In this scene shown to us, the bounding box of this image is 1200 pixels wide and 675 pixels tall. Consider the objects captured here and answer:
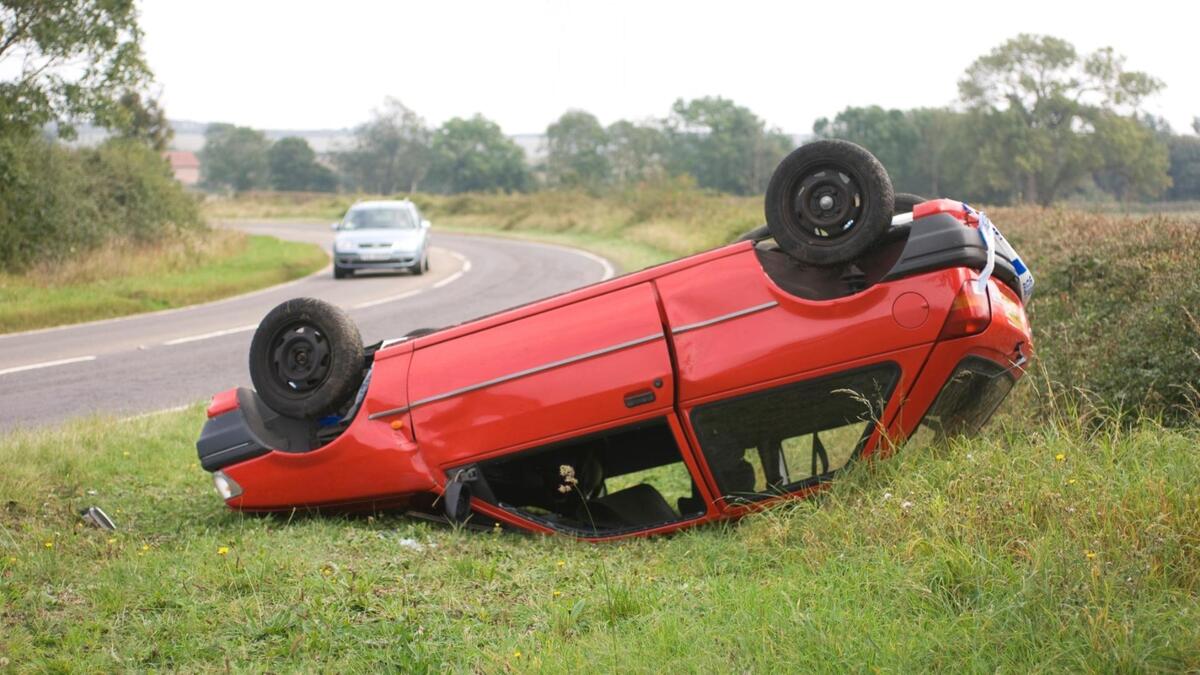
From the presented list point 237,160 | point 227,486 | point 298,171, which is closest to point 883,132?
point 227,486

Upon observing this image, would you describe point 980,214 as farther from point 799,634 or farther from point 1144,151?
point 1144,151

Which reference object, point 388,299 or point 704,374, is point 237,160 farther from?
point 704,374

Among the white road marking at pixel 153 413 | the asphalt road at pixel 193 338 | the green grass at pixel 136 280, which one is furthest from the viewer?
the green grass at pixel 136 280

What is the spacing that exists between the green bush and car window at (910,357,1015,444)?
20137 mm

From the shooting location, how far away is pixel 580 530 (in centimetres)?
624

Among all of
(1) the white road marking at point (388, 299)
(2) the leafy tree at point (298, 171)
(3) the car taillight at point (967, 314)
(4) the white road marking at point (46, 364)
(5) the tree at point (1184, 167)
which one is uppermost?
(2) the leafy tree at point (298, 171)

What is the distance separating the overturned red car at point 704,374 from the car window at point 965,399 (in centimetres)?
1

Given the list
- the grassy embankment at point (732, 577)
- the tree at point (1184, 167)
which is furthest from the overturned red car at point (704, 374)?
the tree at point (1184, 167)

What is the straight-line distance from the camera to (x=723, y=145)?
2621 inches

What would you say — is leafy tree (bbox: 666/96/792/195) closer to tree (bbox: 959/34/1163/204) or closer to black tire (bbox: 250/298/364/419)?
tree (bbox: 959/34/1163/204)

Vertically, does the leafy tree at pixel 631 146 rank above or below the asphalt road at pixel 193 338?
above

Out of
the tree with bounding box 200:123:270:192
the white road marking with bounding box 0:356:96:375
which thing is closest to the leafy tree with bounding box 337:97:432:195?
the tree with bounding box 200:123:270:192

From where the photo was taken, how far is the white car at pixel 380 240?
25453mm

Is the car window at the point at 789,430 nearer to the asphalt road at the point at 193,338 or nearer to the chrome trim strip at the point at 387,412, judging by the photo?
the chrome trim strip at the point at 387,412
